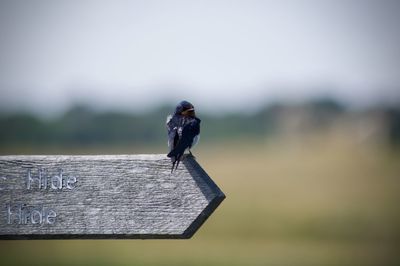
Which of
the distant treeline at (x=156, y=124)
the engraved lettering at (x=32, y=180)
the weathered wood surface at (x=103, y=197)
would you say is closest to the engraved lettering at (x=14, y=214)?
the weathered wood surface at (x=103, y=197)

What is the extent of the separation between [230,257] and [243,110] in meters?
62.3

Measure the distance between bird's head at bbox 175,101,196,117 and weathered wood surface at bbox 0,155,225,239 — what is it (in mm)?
1032

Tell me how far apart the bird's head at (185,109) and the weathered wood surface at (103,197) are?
3.39ft

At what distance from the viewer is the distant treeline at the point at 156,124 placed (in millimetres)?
56688

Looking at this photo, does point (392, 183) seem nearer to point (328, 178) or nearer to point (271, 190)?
point (328, 178)

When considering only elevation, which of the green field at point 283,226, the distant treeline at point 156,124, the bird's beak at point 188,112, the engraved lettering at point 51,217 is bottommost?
the distant treeline at point 156,124

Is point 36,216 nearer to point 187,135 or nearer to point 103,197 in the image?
point 103,197

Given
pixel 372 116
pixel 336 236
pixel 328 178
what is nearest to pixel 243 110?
pixel 372 116

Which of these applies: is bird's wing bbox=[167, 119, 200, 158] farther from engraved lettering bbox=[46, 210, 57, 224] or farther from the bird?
engraved lettering bbox=[46, 210, 57, 224]

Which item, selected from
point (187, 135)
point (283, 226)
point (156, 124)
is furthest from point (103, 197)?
point (156, 124)

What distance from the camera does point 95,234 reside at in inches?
173

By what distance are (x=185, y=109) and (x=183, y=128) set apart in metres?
0.37

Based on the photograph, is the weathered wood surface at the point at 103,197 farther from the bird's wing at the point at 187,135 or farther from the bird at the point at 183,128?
Answer: the bird at the point at 183,128

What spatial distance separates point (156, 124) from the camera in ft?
206
